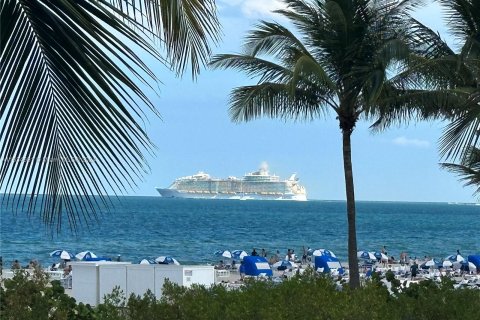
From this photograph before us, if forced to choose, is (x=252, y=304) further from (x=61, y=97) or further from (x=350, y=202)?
(x=350, y=202)

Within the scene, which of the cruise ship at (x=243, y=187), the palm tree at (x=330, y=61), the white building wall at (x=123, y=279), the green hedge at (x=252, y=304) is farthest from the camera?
the cruise ship at (x=243, y=187)

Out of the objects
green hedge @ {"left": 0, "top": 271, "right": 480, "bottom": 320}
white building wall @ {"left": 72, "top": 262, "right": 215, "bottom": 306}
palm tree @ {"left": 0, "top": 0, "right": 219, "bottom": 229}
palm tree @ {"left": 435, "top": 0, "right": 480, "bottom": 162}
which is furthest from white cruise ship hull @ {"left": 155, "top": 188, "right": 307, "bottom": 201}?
palm tree @ {"left": 0, "top": 0, "right": 219, "bottom": 229}

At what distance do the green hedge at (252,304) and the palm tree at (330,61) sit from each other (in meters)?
7.58

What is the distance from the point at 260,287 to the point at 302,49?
29.7 feet

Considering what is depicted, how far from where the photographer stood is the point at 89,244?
72312 mm

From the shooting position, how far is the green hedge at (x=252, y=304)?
5.59 meters

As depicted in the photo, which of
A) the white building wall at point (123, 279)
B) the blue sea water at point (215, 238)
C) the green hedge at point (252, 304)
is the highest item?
the green hedge at point (252, 304)

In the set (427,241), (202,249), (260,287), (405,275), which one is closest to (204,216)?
(427,241)

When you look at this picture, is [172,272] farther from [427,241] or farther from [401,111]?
[427,241]

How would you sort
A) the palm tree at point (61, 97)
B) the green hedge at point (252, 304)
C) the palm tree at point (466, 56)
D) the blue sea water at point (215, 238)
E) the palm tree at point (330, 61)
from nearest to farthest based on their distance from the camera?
the palm tree at point (61, 97) < the green hedge at point (252, 304) < the palm tree at point (466, 56) < the palm tree at point (330, 61) < the blue sea water at point (215, 238)

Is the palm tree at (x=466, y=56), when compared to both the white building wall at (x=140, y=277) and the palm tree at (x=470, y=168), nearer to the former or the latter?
the palm tree at (x=470, y=168)

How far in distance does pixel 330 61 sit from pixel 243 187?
171m

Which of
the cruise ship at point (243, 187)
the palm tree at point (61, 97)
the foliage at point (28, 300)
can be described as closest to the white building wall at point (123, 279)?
the foliage at point (28, 300)

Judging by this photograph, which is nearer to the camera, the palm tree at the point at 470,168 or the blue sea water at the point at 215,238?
the palm tree at the point at 470,168
